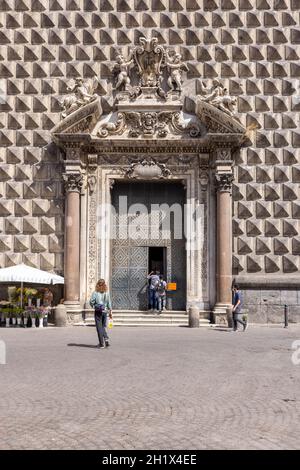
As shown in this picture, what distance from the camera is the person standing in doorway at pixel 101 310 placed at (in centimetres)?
1261

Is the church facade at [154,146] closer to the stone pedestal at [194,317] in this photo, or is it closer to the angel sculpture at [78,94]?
the angel sculpture at [78,94]

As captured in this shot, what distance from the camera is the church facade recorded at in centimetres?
1947

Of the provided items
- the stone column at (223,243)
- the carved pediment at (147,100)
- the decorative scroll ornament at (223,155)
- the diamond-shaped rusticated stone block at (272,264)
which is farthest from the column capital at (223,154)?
the diamond-shaped rusticated stone block at (272,264)

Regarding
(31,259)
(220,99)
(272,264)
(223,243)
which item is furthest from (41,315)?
(220,99)

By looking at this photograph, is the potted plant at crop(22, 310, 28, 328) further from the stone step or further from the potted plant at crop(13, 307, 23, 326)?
the stone step

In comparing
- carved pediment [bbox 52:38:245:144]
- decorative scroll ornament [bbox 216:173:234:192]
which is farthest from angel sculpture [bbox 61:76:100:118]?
Answer: decorative scroll ornament [bbox 216:173:234:192]

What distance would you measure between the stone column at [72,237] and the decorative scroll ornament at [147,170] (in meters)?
1.99

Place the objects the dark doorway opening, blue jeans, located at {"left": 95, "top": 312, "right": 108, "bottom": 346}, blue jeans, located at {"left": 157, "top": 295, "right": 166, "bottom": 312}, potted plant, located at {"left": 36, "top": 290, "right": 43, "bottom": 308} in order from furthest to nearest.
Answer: the dark doorway opening < blue jeans, located at {"left": 157, "top": 295, "right": 166, "bottom": 312} < potted plant, located at {"left": 36, "top": 290, "right": 43, "bottom": 308} < blue jeans, located at {"left": 95, "top": 312, "right": 108, "bottom": 346}

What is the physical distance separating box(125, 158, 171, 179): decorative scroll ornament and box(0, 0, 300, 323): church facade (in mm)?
38

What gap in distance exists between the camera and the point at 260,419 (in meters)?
6.23

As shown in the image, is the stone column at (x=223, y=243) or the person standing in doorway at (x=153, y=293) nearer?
the stone column at (x=223, y=243)

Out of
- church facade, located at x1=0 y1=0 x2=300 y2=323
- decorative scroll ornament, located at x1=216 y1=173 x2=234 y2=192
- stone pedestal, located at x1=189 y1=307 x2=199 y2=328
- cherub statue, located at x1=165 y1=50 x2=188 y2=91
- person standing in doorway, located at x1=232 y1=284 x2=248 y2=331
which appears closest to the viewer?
person standing in doorway, located at x1=232 y1=284 x2=248 y2=331

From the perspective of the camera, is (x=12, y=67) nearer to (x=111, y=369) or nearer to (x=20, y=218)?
(x=20, y=218)

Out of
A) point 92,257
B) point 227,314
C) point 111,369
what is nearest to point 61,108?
point 92,257
